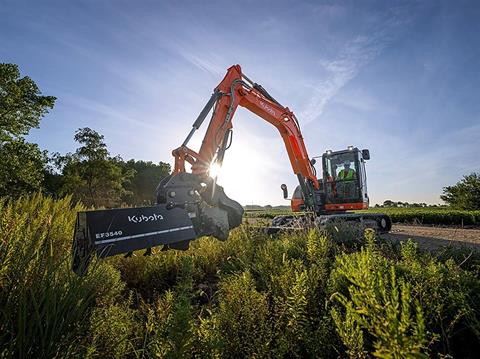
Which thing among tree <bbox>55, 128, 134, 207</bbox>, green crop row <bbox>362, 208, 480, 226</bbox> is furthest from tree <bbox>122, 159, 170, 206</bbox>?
green crop row <bbox>362, 208, 480, 226</bbox>

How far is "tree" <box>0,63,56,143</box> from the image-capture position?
1889 cm

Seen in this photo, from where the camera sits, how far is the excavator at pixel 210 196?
269cm

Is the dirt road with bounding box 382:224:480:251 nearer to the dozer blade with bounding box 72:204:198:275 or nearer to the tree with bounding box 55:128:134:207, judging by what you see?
the dozer blade with bounding box 72:204:198:275

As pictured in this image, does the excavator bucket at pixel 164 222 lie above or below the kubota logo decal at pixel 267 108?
below

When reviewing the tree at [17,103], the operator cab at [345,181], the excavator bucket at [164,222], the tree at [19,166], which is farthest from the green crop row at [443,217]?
the tree at [17,103]

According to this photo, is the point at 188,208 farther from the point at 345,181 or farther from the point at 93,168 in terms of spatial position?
the point at 93,168

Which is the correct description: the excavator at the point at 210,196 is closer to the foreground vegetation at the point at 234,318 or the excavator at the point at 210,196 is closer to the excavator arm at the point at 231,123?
the excavator arm at the point at 231,123

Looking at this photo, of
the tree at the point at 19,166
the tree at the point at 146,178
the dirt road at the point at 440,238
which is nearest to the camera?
the dirt road at the point at 440,238

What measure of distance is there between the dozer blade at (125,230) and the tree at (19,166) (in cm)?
1605

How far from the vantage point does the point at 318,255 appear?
343 cm

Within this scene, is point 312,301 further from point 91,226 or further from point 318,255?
point 91,226

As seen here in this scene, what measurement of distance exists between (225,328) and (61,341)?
3.19ft

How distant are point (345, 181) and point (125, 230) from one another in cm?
858

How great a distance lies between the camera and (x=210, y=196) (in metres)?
4.21
